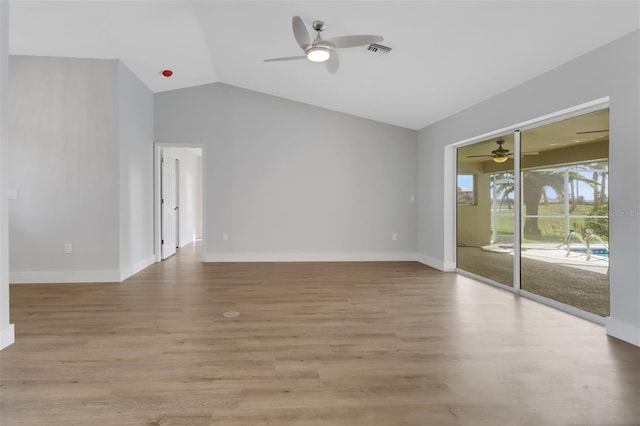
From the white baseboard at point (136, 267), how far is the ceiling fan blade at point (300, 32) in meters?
3.65

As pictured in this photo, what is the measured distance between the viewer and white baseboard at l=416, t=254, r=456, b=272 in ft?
17.8

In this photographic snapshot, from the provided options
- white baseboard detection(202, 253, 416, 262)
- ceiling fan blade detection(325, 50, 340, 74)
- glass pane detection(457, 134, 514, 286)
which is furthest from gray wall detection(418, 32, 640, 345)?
white baseboard detection(202, 253, 416, 262)

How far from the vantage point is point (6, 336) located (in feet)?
8.08

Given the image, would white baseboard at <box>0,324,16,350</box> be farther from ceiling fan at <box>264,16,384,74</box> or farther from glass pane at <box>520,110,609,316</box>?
glass pane at <box>520,110,609,316</box>

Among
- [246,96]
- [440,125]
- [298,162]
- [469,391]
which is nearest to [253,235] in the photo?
[298,162]

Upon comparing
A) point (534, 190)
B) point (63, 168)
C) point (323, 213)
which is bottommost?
point (323, 213)

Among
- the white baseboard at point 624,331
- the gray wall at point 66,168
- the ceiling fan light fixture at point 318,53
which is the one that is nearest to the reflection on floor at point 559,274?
the white baseboard at point 624,331

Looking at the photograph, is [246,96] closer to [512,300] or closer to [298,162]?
[298,162]


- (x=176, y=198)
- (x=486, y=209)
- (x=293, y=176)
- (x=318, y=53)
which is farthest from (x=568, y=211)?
(x=176, y=198)

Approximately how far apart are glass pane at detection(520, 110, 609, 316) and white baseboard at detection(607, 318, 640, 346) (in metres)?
0.48

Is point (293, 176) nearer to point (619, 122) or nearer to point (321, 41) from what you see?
point (321, 41)

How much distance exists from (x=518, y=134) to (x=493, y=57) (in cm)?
109

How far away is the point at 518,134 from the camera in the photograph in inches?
159

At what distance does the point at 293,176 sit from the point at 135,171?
2.48 m
